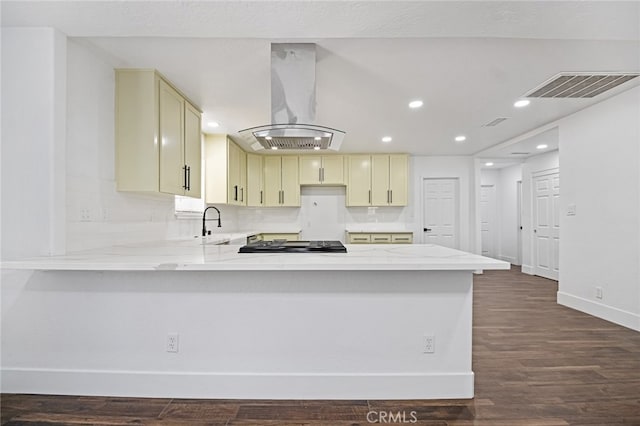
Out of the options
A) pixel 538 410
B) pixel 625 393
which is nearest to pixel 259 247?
pixel 538 410

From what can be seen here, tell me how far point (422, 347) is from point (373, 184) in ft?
13.8

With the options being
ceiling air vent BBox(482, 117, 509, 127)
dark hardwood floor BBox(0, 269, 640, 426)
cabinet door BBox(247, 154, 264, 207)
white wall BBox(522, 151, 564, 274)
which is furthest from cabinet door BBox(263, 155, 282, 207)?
white wall BBox(522, 151, 564, 274)

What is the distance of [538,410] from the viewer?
192 cm

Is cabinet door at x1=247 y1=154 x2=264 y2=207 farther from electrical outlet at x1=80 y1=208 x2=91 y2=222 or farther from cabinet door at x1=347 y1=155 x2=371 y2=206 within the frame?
electrical outlet at x1=80 y1=208 x2=91 y2=222

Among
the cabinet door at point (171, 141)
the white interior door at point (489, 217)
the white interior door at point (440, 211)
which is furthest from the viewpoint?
the white interior door at point (489, 217)

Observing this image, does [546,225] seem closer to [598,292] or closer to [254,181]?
[598,292]

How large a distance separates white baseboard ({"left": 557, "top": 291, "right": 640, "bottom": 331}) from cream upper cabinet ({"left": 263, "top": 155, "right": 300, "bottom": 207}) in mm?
4219

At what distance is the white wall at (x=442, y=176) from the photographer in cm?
625

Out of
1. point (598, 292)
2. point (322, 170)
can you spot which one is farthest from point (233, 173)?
point (598, 292)

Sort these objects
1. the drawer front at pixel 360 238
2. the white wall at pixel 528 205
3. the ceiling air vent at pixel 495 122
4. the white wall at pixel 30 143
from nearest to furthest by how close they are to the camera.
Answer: the white wall at pixel 30 143 → the ceiling air vent at pixel 495 122 → the drawer front at pixel 360 238 → the white wall at pixel 528 205

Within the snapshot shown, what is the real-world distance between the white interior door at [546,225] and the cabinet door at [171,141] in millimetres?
5998

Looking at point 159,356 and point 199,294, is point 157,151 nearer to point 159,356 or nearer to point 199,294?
point 199,294

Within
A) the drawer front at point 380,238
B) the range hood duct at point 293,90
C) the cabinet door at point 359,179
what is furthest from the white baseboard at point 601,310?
the range hood duct at point 293,90

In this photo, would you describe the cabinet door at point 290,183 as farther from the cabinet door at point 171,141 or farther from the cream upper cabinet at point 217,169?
the cabinet door at point 171,141
